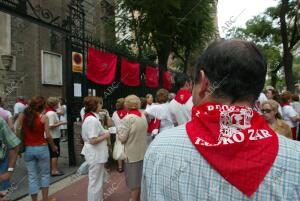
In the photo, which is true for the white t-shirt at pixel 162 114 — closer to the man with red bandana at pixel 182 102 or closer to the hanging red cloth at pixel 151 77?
the man with red bandana at pixel 182 102

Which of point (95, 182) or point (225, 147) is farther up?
point (225, 147)

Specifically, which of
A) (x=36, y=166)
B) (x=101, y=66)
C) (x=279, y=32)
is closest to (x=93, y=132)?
(x=36, y=166)

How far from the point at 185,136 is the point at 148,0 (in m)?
13.7

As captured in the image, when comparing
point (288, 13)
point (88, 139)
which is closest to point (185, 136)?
point (88, 139)

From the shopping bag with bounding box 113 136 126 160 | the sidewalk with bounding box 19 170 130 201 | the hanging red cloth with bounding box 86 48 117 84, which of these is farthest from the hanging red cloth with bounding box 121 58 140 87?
the shopping bag with bounding box 113 136 126 160

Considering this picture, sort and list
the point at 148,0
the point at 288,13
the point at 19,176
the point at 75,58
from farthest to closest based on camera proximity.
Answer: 1. the point at 288,13
2. the point at 148,0
3. the point at 75,58
4. the point at 19,176

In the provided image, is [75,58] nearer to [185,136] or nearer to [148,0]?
[148,0]

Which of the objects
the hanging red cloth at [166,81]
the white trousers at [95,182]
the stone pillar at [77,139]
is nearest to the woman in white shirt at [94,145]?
the white trousers at [95,182]

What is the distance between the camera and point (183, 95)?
614 cm

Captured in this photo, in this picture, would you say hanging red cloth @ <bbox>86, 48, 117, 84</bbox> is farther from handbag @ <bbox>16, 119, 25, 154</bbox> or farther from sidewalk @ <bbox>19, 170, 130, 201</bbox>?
handbag @ <bbox>16, 119, 25, 154</bbox>

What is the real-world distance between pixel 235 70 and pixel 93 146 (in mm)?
4477

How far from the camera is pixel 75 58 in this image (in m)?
9.14

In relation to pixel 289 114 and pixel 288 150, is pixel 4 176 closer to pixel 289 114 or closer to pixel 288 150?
pixel 288 150

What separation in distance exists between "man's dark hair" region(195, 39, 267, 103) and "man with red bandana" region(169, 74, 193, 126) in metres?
4.62
